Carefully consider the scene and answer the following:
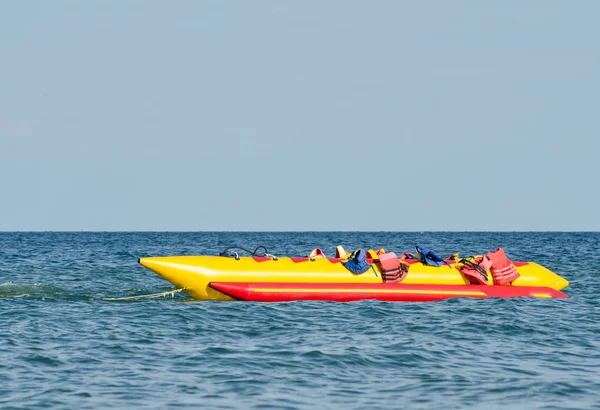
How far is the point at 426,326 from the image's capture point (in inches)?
592

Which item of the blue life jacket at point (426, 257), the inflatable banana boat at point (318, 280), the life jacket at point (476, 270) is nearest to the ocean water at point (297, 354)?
the inflatable banana boat at point (318, 280)

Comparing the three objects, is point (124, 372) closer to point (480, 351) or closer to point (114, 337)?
point (114, 337)

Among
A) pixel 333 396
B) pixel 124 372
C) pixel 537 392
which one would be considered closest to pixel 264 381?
pixel 333 396

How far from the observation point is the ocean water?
966cm

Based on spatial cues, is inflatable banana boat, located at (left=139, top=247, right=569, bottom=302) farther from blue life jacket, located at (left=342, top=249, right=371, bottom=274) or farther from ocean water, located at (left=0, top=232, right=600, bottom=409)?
ocean water, located at (left=0, top=232, right=600, bottom=409)

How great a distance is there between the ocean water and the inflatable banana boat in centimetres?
40

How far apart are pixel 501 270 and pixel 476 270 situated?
0.73 m

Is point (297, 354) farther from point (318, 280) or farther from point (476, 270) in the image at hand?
point (476, 270)

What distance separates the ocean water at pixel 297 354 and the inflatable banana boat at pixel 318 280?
0.40 metres

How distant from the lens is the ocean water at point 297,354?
966 cm

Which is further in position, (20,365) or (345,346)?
(345,346)

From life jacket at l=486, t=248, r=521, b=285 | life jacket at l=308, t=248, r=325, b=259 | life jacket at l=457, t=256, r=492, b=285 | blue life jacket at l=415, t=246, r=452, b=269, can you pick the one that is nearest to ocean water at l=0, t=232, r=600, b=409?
life jacket at l=457, t=256, r=492, b=285

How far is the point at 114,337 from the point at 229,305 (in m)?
4.29

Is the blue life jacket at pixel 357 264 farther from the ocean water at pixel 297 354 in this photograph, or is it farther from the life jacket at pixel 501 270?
the life jacket at pixel 501 270
